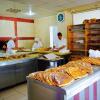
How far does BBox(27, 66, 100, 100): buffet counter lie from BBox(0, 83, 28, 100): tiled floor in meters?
1.64

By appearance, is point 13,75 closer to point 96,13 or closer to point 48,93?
point 48,93

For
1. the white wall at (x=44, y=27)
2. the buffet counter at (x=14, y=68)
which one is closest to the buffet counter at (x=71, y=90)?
the buffet counter at (x=14, y=68)

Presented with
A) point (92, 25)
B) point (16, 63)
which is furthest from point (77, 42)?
point (16, 63)

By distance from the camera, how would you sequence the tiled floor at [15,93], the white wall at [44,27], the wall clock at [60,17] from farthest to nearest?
Result: the white wall at [44,27]
the wall clock at [60,17]
the tiled floor at [15,93]

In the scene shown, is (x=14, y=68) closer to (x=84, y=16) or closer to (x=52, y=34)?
(x=84, y=16)

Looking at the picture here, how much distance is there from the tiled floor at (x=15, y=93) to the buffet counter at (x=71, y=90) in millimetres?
1637

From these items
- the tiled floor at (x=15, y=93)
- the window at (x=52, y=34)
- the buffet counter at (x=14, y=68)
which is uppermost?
the window at (x=52, y=34)

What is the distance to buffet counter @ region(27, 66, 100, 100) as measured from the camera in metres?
1.51

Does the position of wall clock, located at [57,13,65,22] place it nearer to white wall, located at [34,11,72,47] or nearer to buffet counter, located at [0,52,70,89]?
white wall, located at [34,11,72,47]

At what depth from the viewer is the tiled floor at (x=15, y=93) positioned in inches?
134

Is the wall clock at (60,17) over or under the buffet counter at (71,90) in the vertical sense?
over

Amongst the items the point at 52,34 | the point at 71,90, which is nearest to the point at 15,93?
the point at 71,90

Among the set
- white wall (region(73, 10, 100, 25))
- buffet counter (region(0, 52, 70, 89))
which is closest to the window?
white wall (region(73, 10, 100, 25))

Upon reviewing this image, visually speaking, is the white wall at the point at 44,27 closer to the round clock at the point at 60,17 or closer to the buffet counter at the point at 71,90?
the round clock at the point at 60,17
